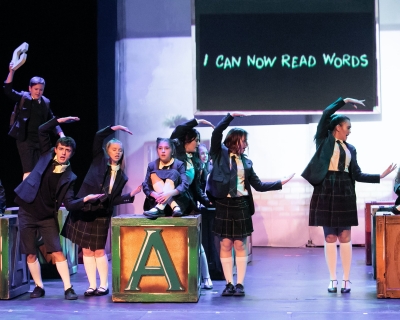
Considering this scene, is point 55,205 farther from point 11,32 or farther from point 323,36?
point 323,36

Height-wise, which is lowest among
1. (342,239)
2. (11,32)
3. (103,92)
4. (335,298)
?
(335,298)

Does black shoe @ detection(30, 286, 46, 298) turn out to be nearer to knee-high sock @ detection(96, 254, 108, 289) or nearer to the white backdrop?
knee-high sock @ detection(96, 254, 108, 289)

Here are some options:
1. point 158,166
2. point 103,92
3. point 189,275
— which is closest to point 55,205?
point 158,166

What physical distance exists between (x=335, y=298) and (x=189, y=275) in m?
1.13

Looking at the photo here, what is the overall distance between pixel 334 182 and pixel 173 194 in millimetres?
1302

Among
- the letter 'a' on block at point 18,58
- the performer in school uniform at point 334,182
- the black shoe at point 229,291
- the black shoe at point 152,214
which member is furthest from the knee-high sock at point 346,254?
the letter 'a' on block at point 18,58

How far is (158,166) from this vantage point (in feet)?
18.3

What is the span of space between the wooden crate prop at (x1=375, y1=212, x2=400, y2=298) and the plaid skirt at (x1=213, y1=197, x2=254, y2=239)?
3.34 feet

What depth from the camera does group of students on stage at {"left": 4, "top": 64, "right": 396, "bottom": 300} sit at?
18.0 feet

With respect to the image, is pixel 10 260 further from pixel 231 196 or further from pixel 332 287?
pixel 332 287

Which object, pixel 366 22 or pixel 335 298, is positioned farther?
pixel 366 22

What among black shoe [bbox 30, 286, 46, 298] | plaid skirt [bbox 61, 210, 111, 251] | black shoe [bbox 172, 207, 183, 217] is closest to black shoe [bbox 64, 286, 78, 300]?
black shoe [bbox 30, 286, 46, 298]

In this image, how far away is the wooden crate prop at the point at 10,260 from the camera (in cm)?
553

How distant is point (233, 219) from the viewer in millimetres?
5516
